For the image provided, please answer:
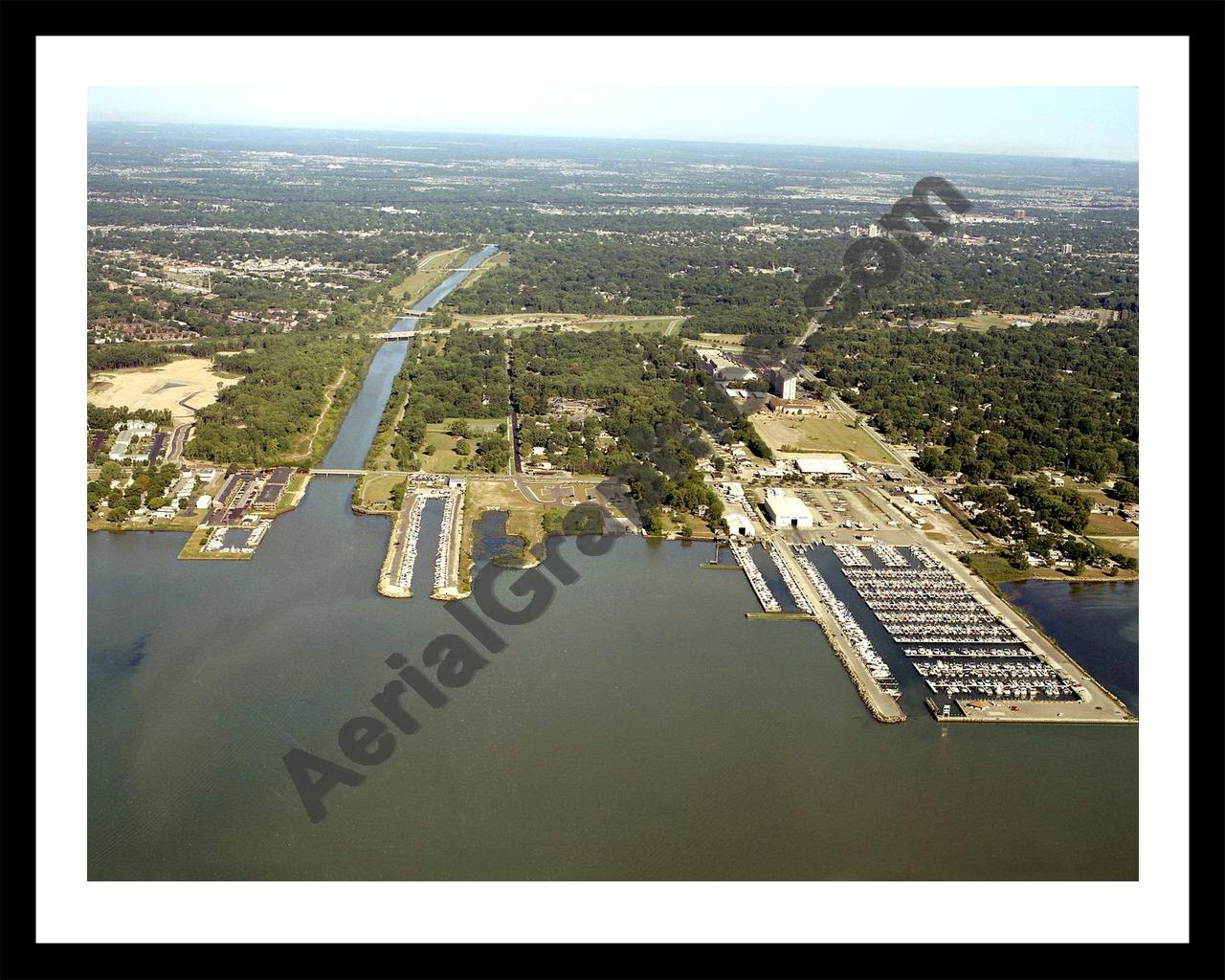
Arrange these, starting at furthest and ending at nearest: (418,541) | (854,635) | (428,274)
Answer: (428,274)
(418,541)
(854,635)

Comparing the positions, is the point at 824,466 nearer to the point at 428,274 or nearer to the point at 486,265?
the point at 428,274

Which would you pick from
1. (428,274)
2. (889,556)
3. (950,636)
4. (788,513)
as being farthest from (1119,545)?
(428,274)

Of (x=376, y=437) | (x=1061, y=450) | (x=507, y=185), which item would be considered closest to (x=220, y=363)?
(x=376, y=437)

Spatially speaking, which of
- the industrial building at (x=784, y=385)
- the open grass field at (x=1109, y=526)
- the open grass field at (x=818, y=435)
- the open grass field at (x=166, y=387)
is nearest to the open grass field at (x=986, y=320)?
the industrial building at (x=784, y=385)

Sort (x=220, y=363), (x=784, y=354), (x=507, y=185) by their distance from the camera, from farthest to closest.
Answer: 1. (x=507, y=185)
2. (x=784, y=354)
3. (x=220, y=363)

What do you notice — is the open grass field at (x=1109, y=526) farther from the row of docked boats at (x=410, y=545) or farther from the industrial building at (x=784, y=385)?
the row of docked boats at (x=410, y=545)
